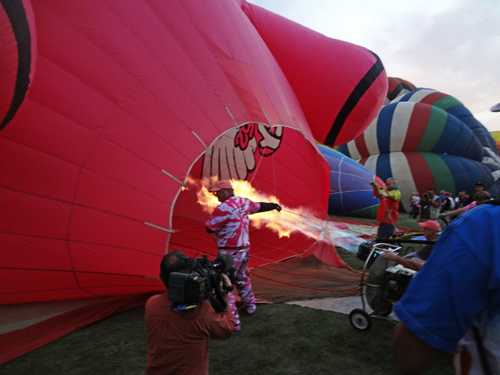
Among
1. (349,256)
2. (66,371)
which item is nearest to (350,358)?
(66,371)

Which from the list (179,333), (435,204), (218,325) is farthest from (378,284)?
(435,204)

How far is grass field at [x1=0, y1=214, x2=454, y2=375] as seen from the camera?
2.64m

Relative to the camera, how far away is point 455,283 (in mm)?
722

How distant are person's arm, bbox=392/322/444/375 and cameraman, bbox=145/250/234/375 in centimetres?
99

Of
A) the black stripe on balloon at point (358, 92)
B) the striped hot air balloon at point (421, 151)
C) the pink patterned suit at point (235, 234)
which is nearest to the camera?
the pink patterned suit at point (235, 234)

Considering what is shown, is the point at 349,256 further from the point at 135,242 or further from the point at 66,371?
the point at 66,371

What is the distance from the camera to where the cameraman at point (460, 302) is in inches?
28.1

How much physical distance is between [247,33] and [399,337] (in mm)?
4609

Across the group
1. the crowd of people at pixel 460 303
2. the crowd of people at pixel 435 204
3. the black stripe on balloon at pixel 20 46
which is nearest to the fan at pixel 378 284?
the crowd of people at pixel 460 303

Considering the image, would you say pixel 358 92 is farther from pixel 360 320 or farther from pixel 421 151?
pixel 421 151

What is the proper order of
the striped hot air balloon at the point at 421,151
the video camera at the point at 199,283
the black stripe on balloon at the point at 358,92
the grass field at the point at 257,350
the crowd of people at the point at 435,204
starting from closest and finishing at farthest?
the video camera at the point at 199,283 → the grass field at the point at 257,350 → the black stripe on balloon at the point at 358,92 → the crowd of people at the point at 435,204 → the striped hot air balloon at the point at 421,151

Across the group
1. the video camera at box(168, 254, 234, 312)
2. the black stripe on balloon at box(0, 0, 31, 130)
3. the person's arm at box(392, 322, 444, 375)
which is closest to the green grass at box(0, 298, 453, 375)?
the video camera at box(168, 254, 234, 312)

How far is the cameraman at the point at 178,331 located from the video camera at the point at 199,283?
5 centimetres

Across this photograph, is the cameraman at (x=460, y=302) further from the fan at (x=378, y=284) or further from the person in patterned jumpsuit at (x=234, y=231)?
the person in patterned jumpsuit at (x=234, y=231)
